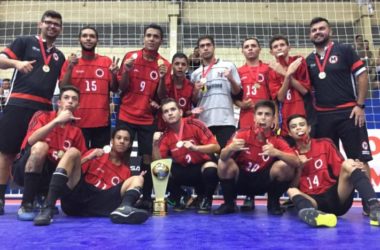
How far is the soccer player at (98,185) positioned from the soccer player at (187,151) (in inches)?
13.7

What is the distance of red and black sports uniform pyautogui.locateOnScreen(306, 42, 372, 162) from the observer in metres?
3.34

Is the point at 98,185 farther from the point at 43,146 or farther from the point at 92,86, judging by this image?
the point at 92,86

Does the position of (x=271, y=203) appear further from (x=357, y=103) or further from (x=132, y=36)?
(x=132, y=36)

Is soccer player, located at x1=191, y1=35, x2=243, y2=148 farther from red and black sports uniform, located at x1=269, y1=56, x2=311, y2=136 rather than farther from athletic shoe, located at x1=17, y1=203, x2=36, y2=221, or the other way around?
athletic shoe, located at x1=17, y1=203, x2=36, y2=221

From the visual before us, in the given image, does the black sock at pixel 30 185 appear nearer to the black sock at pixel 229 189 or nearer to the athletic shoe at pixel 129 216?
the athletic shoe at pixel 129 216

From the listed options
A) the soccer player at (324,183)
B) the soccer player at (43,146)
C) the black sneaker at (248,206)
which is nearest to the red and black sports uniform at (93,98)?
the soccer player at (43,146)

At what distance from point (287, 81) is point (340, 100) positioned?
498mm

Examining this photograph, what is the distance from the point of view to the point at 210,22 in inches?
394

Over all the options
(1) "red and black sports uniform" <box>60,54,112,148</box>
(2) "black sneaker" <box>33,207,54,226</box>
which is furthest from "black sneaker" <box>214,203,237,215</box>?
(2) "black sneaker" <box>33,207,54,226</box>

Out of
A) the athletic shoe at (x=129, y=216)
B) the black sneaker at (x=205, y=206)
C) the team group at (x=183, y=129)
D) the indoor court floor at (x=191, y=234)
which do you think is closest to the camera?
the indoor court floor at (x=191, y=234)

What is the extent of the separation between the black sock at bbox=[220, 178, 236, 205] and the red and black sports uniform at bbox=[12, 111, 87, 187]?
1.25 m

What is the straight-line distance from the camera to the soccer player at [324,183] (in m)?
2.67

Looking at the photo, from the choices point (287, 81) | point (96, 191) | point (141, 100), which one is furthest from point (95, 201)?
point (287, 81)

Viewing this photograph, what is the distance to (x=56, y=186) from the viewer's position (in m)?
2.74
